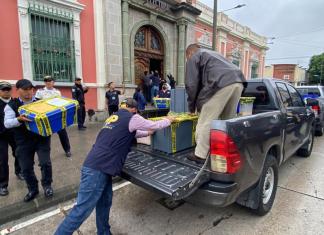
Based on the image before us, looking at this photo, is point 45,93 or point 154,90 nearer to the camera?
point 45,93

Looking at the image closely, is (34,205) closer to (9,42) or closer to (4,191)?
(4,191)

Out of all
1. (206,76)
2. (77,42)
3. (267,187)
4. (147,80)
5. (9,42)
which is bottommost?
(267,187)

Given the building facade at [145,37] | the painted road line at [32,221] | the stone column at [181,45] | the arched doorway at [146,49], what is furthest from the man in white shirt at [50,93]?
the stone column at [181,45]

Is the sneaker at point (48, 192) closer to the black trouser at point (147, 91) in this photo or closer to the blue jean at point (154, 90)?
the blue jean at point (154, 90)

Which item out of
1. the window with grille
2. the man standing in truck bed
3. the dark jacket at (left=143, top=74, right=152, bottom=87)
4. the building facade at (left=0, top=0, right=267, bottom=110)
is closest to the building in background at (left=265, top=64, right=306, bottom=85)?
the building facade at (left=0, top=0, right=267, bottom=110)

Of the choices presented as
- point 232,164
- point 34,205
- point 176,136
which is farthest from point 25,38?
point 232,164

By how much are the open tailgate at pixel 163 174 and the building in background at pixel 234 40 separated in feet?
41.4

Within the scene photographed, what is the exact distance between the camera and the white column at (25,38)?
6734mm

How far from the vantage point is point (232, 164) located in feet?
6.83

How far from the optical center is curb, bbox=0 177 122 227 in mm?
2828

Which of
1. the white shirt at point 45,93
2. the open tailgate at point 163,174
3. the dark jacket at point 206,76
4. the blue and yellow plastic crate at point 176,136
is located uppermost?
the dark jacket at point 206,76

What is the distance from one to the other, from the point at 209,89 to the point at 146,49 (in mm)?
9283

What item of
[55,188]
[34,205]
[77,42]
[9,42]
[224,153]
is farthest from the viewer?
[77,42]

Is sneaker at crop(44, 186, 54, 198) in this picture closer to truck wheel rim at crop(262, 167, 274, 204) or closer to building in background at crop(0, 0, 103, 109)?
truck wheel rim at crop(262, 167, 274, 204)
